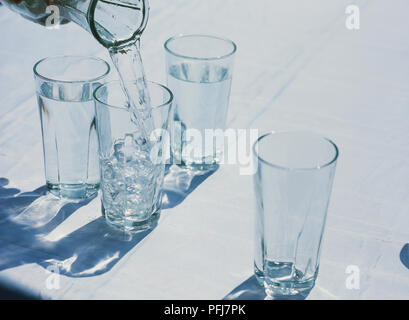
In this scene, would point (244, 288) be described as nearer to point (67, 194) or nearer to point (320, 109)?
point (67, 194)

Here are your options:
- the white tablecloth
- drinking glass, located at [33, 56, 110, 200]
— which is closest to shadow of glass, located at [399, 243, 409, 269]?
the white tablecloth

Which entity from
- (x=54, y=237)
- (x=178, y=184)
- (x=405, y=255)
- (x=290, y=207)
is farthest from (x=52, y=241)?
(x=405, y=255)

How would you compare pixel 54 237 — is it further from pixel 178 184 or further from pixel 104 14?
pixel 104 14

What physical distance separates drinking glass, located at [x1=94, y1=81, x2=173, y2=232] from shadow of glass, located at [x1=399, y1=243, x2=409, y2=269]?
0.35 meters

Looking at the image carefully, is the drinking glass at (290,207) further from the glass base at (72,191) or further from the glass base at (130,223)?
the glass base at (72,191)

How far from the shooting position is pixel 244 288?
0.90 m

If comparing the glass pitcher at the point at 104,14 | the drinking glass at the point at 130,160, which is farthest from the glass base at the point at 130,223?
the glass pitcher at the point at 104,14

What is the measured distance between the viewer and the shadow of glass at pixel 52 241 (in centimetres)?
93

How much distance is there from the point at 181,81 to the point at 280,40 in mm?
558

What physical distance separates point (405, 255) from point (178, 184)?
0.37 m

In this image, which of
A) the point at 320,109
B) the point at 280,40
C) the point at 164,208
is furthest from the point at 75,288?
the point at 280,40

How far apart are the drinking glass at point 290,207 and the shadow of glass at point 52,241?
207 millimetres

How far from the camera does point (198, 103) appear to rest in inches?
44.4

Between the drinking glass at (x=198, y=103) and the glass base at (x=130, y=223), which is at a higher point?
the drinking glass at (x=198, y=103)
